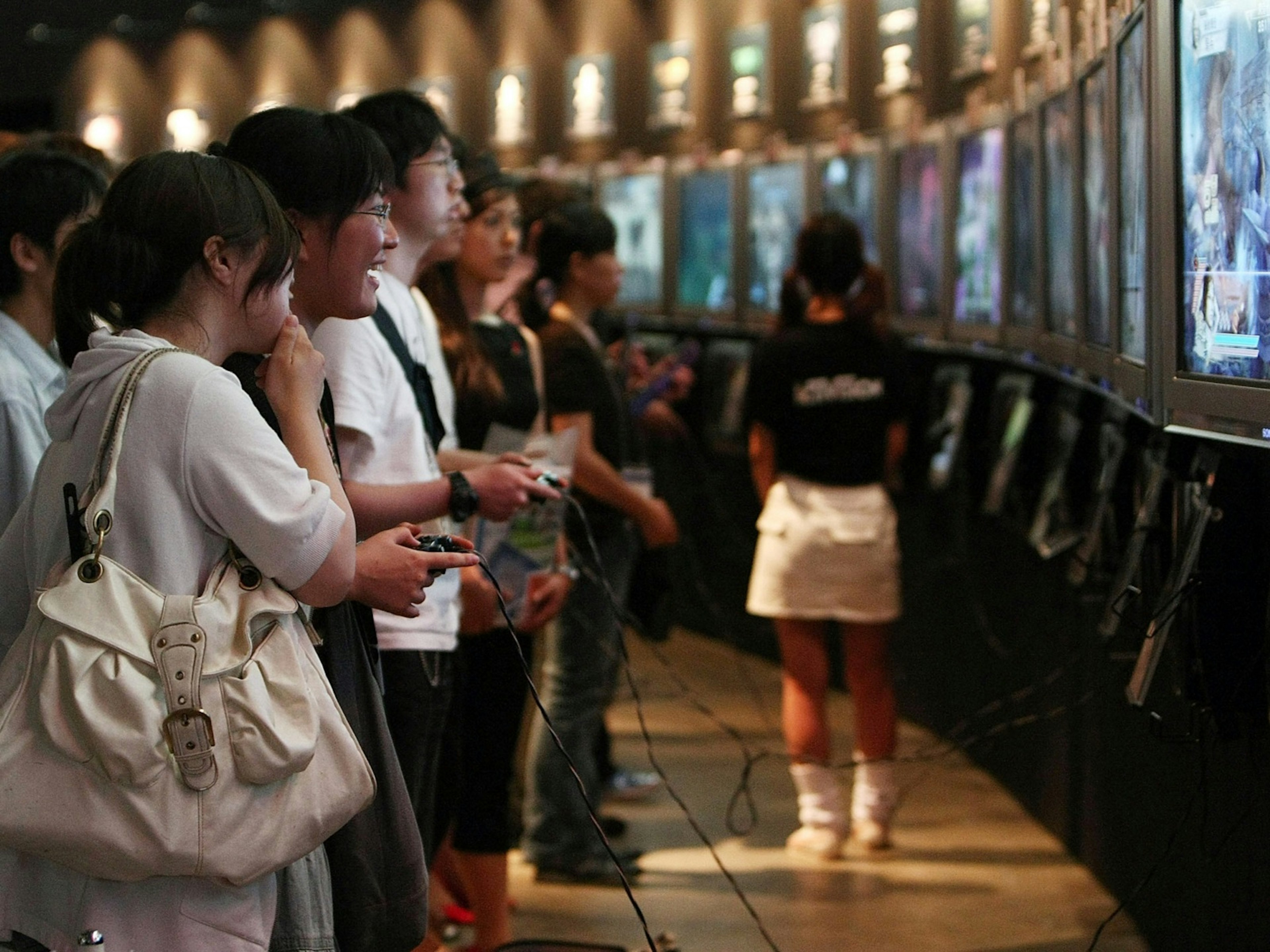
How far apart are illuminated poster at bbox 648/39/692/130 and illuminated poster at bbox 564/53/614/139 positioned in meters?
0.32

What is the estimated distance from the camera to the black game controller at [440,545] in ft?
6.74

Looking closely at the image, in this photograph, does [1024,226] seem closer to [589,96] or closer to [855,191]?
[855,191]

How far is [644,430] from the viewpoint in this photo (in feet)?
23.7

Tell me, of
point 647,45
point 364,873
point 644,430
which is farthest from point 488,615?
point 647,45

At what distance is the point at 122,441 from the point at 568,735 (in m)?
2.56

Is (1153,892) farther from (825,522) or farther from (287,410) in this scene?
(287,410)

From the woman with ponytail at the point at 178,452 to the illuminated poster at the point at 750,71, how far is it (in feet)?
19.7

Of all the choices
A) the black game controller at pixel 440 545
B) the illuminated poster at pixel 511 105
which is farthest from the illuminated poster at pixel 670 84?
the black game controller at pixel 440 545

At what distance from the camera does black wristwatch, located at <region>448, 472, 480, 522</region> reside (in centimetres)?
248

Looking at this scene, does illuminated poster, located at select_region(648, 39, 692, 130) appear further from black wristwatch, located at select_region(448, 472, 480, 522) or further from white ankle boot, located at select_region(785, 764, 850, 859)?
black wristwatch, located at select_region(448, 472, 480, 522)

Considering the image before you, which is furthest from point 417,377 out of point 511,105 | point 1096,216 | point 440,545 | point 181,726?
point 511,105

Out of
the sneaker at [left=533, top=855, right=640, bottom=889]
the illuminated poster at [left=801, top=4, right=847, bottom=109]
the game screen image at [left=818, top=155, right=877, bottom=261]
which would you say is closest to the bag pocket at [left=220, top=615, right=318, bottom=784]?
the sneaker at [left=533, top=855, right=640, bottom=889]

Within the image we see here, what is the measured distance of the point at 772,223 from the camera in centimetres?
696

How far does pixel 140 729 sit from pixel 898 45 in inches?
214
